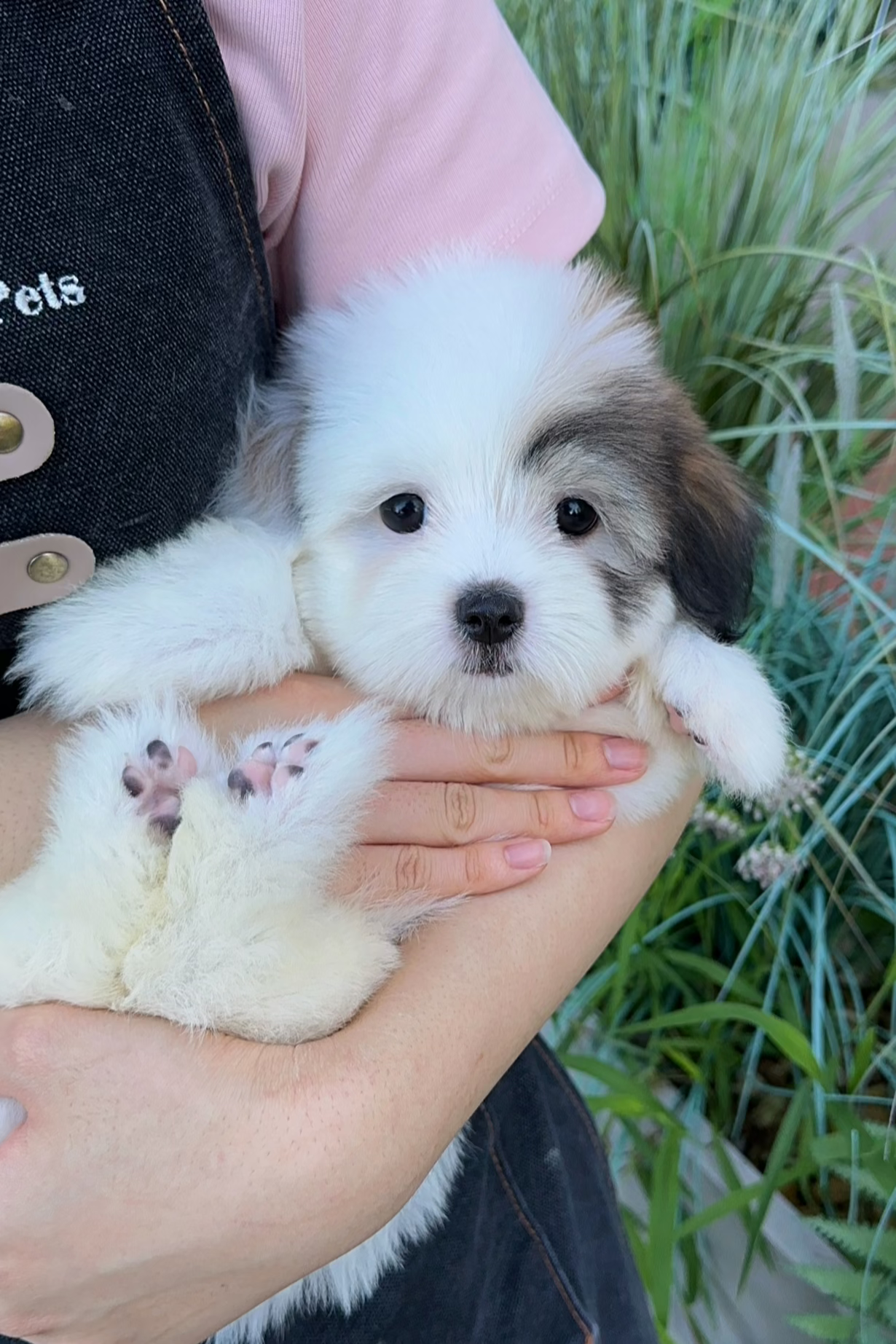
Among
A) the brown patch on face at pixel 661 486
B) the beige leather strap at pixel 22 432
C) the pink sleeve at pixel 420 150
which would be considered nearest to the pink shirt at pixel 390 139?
the pink sleeve at pixel 420 150

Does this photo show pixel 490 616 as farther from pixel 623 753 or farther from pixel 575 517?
pixel 623 753

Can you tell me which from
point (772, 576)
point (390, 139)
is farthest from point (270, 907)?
point (772, 576)

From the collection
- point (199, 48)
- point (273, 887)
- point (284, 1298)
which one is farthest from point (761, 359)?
point (284, 1298)

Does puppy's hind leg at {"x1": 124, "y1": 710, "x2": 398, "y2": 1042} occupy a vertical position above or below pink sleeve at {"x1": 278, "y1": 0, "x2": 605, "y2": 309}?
below

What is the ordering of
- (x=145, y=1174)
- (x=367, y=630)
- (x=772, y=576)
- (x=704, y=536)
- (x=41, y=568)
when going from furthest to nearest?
(x=772, y=576), (x=704, y=536), (x=367, y=630), (x=41, y=568), (x=145, y=1174)

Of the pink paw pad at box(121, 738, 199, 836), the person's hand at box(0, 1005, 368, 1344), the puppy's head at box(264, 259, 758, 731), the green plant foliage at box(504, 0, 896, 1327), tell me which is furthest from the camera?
the green plant foliage at box(504, 0, 896, 1327)

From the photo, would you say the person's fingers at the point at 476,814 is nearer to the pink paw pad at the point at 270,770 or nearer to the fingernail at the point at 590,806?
the fingernail at the point at 590,806

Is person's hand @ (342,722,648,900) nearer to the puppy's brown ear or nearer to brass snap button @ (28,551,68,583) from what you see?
the puppy's brown ear

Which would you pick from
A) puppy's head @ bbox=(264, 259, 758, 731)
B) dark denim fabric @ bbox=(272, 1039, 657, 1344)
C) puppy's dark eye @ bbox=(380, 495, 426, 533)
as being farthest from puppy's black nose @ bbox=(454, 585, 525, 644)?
dark denim fabric @ bbox=(272, 1039, 657, 1344)
